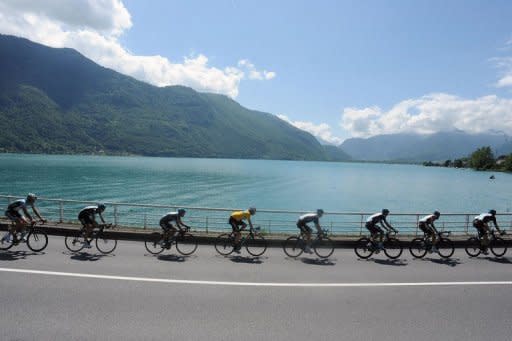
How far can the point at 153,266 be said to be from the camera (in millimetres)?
9109

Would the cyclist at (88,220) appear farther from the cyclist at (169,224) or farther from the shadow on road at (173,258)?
the shadow on road at (173,258)

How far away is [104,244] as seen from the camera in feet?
36.0

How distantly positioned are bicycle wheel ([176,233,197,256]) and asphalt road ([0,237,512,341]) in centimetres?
57

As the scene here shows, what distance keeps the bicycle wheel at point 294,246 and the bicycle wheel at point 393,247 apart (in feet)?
9.58

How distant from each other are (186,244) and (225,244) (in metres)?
1.65

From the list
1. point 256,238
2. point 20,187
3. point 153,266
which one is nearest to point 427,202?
point 256,238

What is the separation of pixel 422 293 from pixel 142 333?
248 inches

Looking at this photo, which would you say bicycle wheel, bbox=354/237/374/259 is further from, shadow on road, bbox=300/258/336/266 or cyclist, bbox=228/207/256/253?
cyclist, bbox=228/207/256/253

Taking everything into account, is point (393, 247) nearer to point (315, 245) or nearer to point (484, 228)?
point (315, 245)

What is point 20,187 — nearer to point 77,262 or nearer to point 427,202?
point 77,262

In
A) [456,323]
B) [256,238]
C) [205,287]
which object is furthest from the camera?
[256,238]

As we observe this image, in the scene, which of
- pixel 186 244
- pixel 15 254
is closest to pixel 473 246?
pixel 186 244

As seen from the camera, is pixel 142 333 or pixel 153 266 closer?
pixel 142 333

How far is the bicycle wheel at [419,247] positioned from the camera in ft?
36.5
